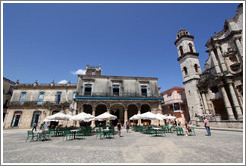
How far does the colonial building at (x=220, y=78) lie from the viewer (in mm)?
15555

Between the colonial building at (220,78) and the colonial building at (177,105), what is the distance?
568cm

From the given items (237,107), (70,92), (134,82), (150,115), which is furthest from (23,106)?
(237,107)

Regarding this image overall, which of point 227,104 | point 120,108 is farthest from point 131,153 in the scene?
point 227,104

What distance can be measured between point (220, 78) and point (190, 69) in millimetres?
5364

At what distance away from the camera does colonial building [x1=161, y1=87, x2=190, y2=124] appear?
25828mm

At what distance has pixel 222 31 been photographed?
19.5 m

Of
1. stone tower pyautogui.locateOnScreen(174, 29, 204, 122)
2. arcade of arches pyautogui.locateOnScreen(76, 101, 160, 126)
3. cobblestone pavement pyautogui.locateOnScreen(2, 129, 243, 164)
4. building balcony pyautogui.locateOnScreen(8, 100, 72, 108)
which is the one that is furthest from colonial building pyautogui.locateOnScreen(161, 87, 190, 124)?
building balcony pyautogui.locateOnScreen(8, 100, 72, 108)

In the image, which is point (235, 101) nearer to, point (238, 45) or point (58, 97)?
point (238, 45)

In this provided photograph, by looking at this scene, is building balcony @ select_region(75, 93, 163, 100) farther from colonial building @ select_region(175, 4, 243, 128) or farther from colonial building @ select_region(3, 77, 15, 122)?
colonial building @ select_region(3, 77, 15, 122)

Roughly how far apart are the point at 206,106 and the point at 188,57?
982cm

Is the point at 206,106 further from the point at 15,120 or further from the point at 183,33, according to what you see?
the point at 15,120

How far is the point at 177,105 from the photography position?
26.8 metres

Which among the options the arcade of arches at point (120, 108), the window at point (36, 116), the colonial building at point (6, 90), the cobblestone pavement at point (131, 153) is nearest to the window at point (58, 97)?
the window at point (36, 116)

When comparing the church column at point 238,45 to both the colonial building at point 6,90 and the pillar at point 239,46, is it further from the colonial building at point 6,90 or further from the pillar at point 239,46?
the colonial building at point 6,90
